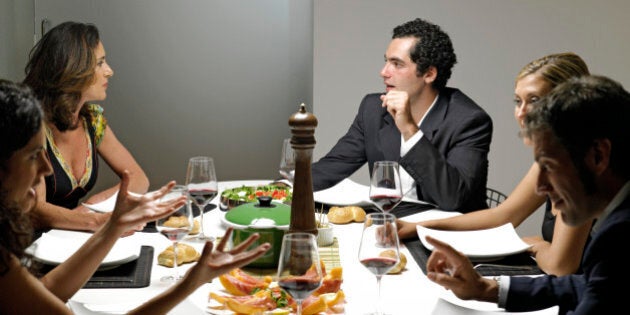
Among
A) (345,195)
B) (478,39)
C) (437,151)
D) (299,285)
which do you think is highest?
(478,39)

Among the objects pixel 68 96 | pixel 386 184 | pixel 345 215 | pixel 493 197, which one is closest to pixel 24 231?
pixel 386 184

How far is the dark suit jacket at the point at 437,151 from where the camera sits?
109 inches

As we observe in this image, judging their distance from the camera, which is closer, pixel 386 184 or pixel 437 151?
pixel 386 184

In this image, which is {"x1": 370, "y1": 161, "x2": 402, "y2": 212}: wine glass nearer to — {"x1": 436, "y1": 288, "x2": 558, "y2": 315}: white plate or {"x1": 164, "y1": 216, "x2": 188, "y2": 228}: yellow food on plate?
{"x1": 436, "y1": 288, "x2": 558, "y2": 315}: white plate

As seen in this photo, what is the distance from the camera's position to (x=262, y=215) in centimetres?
194

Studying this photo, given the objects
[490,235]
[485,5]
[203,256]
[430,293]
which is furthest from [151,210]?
[485,5]

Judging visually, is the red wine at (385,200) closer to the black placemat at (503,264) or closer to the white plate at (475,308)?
the black placemat at (503,264)

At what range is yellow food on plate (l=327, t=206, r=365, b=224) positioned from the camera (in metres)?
2.38

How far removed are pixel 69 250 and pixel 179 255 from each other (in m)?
0.30

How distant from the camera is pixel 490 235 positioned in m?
2.14

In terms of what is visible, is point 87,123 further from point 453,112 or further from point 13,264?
point 13,264

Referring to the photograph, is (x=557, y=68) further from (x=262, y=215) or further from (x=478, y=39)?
(x=478, y=39)

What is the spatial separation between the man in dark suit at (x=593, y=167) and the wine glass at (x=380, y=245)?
0.33m

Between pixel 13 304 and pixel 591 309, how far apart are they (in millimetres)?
1089
